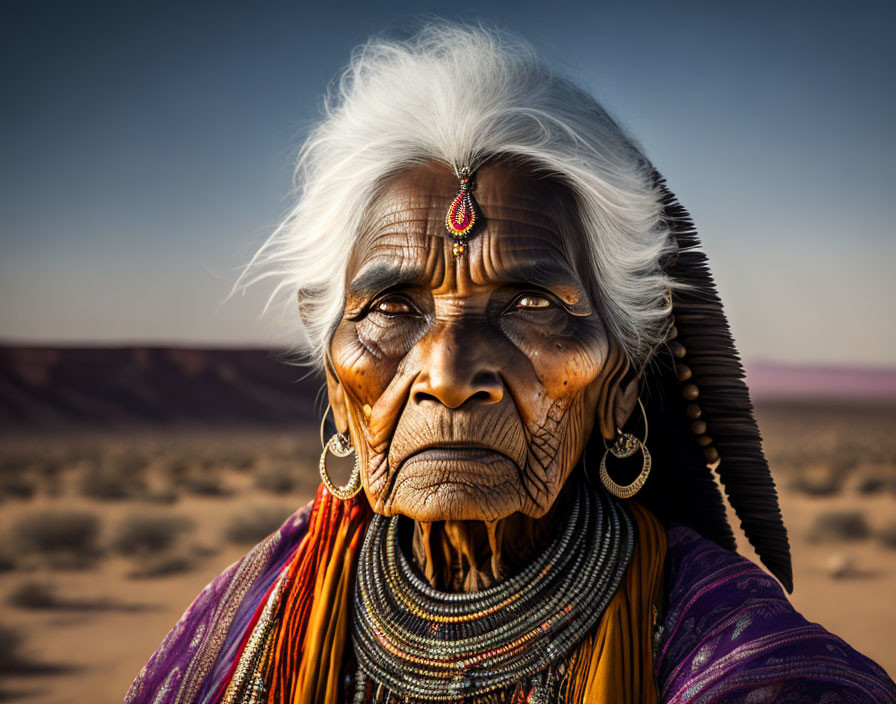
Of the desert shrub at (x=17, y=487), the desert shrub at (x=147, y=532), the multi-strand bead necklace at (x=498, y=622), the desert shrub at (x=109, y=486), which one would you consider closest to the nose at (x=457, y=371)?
the multi-strand bead necklace at (x=498, y=622)

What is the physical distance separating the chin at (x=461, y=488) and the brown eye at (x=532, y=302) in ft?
1.02

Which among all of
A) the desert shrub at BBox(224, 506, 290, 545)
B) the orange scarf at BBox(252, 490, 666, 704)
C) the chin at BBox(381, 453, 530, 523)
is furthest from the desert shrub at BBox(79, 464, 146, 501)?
the chin at BBox(381, 453, 530, 523)

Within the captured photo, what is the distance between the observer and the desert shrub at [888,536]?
1220 cm

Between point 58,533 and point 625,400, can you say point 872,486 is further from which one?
point 625,400

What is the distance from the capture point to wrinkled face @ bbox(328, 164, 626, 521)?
4.51 ft

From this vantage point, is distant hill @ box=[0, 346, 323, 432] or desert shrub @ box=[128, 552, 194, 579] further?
distant hill @ box=[0, 346, 323, 432]

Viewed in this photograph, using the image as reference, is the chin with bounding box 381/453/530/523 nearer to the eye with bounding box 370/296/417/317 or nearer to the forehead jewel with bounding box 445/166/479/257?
the eye with bounding box 370/296/417/317

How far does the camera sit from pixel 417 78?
5.37 feet

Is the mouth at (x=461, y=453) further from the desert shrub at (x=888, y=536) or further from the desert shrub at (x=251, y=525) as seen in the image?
the desert shrub at (x=888, y=536)

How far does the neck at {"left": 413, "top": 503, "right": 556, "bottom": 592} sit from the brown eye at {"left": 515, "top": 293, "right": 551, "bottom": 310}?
481mm

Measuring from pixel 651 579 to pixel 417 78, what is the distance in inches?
47.5

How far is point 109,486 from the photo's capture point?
653 inches

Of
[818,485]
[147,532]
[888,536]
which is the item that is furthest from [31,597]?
[818,485]

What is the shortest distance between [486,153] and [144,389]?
105ft
